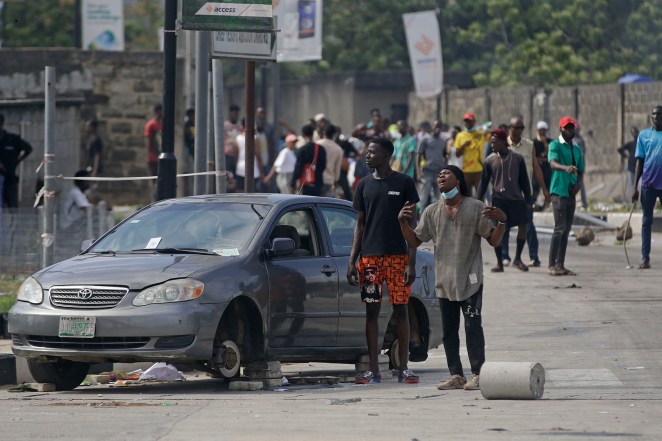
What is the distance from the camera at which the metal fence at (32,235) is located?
17.9 m

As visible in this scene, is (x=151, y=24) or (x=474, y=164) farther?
(x=151, y=24)

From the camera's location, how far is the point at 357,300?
12.8 meters

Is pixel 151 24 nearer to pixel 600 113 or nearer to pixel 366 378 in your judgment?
pixel 600 113

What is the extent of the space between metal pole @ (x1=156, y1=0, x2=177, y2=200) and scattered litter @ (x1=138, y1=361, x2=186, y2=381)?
3.42 meters

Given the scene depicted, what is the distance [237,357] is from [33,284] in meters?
1.59

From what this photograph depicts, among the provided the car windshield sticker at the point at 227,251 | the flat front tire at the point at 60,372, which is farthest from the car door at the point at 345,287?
the flat front tire at the point at 60,372


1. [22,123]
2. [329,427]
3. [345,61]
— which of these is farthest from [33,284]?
[345,61]

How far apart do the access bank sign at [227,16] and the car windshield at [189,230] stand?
3413 mm

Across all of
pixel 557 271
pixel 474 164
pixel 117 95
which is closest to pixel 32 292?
pixel 557 271

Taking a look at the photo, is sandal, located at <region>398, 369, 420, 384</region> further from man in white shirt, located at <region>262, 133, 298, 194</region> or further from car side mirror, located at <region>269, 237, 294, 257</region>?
man in white shirt, located at <region>262, 133, 298, 194</region>

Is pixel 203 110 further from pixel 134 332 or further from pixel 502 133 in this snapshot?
pixel 134 332

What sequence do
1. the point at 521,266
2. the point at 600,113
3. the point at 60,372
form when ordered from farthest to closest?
the point at 600,113
the point at 521,266
the point at 60,372

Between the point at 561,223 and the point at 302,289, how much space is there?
7.71 meters

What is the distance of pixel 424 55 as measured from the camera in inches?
1606
